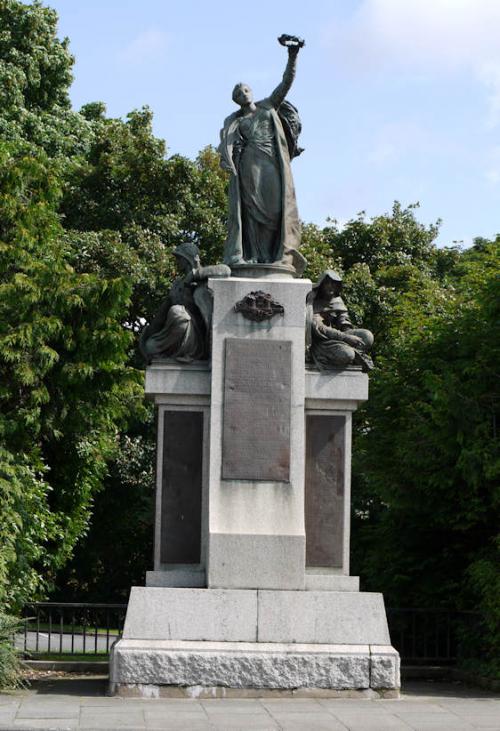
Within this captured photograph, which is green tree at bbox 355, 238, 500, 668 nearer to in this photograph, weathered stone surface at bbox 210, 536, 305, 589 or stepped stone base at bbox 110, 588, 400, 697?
stepped stone base at bbox 110, 588, 400, 697

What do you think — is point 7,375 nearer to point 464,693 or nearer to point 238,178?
point 238,178

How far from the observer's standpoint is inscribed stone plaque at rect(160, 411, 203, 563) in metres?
14.5

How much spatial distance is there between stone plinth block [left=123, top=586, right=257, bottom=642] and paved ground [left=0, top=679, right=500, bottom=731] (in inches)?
27.7

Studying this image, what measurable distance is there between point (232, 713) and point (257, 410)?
3.38 metres

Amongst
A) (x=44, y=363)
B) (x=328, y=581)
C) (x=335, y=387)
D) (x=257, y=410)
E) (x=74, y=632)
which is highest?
(x=44, y=363)

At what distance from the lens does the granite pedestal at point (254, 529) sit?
13508mm

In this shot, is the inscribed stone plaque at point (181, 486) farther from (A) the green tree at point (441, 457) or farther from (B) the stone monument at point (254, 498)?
(A) the green tree at point (441, 457)

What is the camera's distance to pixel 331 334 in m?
14.7

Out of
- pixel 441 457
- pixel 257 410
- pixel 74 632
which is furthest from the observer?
pixel 74 632

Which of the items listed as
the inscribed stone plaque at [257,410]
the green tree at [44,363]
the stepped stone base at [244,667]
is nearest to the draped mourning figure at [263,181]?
the inscribed stone plaque at [257,410]

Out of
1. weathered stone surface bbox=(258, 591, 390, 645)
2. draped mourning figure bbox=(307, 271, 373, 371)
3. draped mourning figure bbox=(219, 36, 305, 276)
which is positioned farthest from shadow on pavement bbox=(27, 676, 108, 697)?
draped mourning figure bbox=(219, 36, 305, 276)

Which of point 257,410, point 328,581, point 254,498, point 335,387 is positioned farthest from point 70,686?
point 335,387

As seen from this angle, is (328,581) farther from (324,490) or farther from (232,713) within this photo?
(232,713)

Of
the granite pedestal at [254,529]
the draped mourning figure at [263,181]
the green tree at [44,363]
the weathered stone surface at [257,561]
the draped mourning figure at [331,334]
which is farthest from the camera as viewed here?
the green tree at [44,363]
